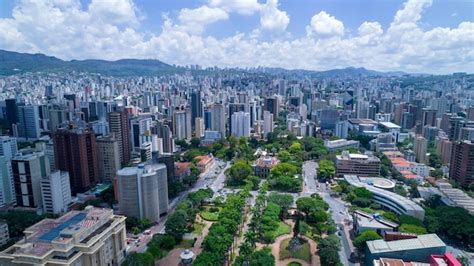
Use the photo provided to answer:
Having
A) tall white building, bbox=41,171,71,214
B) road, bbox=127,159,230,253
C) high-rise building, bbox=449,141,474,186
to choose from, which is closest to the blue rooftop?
road, bbox=127,159,230,253

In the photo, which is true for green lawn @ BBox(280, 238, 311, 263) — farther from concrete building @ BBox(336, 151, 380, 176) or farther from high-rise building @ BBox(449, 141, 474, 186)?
high-rise building @ BBox(449, 141, 474, 186)

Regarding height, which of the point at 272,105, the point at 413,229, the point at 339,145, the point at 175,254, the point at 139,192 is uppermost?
the point at 272,105

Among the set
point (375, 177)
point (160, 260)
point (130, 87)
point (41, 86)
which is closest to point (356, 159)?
point (375, 177)

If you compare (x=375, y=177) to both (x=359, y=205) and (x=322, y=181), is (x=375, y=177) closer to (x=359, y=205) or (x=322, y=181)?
(x=322, y=181)

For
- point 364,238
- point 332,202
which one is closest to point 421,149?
point 332,202

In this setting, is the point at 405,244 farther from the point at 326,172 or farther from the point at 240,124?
the point at 240,124

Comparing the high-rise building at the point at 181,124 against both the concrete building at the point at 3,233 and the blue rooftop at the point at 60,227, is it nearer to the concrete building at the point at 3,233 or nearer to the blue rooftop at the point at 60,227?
the concrete building at the point at 3,233
